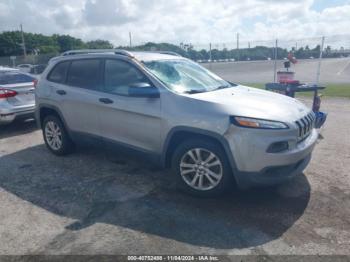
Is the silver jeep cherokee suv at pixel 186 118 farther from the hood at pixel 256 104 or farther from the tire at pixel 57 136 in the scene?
the tire at pixel 57 136

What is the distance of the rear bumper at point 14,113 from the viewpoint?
7.05 meters

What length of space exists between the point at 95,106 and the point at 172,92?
4.68 feet

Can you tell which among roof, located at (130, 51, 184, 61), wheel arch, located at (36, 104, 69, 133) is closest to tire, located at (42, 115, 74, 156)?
wheel arch, located at (36, 104, 69, 133)

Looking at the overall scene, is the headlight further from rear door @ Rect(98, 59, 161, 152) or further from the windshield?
rear door @ Rect(98, 59, 161, 152)

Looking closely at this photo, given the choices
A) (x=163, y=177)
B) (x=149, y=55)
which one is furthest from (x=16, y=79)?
(x=163, y=177)

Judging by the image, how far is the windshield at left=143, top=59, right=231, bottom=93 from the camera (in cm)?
422

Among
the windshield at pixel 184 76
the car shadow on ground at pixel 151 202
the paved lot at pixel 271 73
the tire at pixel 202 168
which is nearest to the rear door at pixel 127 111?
the windshield at pixel 184 76

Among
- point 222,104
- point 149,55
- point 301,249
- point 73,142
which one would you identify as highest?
point 149,55

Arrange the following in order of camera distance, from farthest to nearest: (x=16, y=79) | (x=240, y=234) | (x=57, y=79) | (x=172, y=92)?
1. (x=16, y=79)
2. (x=57, y=79)
3. (x=172, y=92)
4. (x=240, y=234)

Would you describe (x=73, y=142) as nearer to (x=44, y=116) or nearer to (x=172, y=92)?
(x=44, y=116)

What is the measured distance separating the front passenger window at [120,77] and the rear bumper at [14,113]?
11.7 feet

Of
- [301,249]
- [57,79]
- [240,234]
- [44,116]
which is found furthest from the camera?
[44,116]

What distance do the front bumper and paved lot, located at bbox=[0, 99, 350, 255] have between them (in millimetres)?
404

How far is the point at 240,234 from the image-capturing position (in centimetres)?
321
